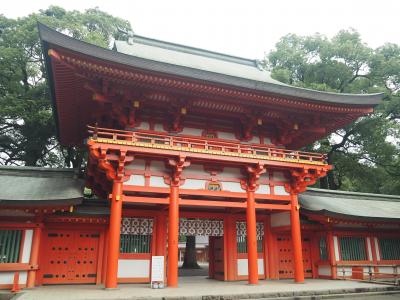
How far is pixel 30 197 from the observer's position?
1130 centimetres

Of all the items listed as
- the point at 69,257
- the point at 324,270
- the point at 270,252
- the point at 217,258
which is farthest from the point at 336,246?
the point at 69,257

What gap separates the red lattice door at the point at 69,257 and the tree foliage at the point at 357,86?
72.8ft

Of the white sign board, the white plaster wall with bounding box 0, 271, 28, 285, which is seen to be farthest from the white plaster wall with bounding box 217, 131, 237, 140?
the white plaster wall with bounding box 0, 271, 28, 285

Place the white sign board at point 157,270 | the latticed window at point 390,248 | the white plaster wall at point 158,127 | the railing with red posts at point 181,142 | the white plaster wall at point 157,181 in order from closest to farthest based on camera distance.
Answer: the white sign board at point 157,270 → the railing with red posts at point 181,142 → the white plaster wall at point 157,181 → the white plaster wall at point 158,127 → the latticed window at point 390,248

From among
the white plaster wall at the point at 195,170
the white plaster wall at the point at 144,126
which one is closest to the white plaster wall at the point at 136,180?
the white plaster wall at the point at 195,170

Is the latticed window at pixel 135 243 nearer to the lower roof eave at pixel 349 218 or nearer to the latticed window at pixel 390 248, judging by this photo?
the lower roof eave at pixel 349 218

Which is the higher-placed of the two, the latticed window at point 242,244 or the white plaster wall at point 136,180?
the white plaster wall at point 136,180

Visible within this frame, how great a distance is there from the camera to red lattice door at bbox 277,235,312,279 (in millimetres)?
15344

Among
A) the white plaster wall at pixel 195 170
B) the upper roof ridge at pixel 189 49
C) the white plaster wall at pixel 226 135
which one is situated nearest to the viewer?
the white plaster wall at pixel 195 170

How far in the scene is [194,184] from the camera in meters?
12.8

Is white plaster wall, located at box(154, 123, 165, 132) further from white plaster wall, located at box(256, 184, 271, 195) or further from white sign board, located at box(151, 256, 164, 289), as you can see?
white sign board, located at box(151, 256, 164, 289)

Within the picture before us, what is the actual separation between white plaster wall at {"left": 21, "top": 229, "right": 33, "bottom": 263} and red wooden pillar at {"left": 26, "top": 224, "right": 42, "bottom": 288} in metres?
0.10

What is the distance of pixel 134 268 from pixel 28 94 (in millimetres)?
18871

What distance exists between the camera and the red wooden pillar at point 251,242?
488 inches
